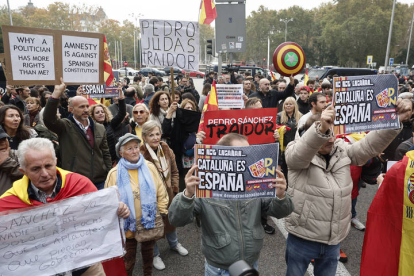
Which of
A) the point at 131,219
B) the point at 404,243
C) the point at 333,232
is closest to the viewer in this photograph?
the point at 404,243

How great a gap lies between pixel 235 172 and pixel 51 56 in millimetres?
2866

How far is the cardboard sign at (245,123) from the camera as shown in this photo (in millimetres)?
2816

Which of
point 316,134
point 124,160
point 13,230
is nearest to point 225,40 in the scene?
point 124,160

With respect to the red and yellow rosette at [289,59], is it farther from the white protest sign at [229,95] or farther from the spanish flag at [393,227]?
the spanish flag at [393,227]

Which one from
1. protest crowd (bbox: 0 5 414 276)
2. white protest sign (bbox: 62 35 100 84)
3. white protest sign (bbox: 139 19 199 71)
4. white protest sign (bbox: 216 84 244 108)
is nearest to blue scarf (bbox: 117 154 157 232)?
protest crowd (bbox: 0 5 414 276)

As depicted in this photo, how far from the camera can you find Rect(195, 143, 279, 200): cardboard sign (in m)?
2.08

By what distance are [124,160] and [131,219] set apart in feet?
1.93

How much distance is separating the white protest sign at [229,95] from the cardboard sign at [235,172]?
3.15 meters

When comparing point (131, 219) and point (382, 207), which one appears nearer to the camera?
point (382, 207)

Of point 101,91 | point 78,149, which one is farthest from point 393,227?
point 101,91

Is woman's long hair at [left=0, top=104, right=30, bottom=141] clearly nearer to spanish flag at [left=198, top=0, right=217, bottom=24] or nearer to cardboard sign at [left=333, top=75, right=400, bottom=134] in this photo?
cardboard sign at [left=333, top=75, right=400, bottom=134]

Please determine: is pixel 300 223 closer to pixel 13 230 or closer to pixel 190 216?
pixel 190 216

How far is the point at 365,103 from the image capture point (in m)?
2.49

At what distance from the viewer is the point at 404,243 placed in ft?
7.43
